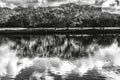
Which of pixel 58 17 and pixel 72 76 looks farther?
pixel 58 17

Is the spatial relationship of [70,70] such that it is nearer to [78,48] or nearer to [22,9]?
[78,48]

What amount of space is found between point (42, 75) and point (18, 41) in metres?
6.04

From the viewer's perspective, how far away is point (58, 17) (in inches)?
1406

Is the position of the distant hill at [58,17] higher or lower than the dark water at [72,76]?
higher

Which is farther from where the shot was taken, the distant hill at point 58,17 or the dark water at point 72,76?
the distant hill at point 58,17

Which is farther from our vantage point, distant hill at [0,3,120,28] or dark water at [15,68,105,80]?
distant hill at [0,3,120,28]

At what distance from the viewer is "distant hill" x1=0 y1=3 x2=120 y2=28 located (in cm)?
3219

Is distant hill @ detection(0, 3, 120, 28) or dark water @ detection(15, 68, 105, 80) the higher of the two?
distant hill @ detection(0, 3, 120, 28)

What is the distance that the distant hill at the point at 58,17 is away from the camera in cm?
3219

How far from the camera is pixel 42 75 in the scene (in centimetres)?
2161

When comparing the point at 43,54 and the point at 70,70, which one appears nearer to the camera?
the point at 70,70

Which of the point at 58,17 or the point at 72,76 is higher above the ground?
the point at 58,17

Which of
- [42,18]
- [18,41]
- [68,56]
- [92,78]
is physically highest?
[42,18]

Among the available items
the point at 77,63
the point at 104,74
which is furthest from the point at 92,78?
the point at 77,63
